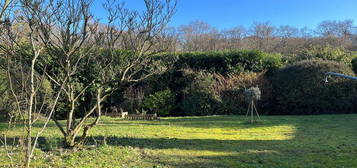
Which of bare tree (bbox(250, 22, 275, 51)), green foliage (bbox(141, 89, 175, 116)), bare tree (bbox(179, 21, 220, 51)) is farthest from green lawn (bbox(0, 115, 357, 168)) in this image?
bare tree (bbox(250, 22, 275, 51))

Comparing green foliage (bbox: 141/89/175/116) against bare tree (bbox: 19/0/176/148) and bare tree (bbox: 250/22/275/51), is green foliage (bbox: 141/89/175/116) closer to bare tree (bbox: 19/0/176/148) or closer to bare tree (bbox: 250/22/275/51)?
bare tree (bbox: 19/0/176/148)

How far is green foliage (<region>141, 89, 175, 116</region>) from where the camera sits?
1298cm

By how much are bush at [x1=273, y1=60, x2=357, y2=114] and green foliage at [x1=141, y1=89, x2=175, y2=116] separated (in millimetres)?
4694

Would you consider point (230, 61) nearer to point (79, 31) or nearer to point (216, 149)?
point (216, 149)

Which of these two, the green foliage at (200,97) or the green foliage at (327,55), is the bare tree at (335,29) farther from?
the green foliage at (200,97)

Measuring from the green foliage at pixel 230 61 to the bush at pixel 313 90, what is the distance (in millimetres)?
1271

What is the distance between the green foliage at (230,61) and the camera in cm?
1385

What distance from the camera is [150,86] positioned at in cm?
1404

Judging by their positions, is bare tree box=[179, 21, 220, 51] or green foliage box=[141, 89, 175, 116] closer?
green foliage box=[141, 89, 175, 116]

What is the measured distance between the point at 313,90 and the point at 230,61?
403cm

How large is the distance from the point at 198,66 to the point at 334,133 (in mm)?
8055

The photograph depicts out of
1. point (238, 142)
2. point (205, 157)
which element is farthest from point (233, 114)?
point (205, 157)

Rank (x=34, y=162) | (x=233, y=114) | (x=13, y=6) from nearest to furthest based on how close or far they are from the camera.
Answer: (x=34, y=162)
(x=13, y=6)
(x=233, y=114)

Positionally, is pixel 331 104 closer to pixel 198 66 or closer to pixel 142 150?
pixel 198 66
